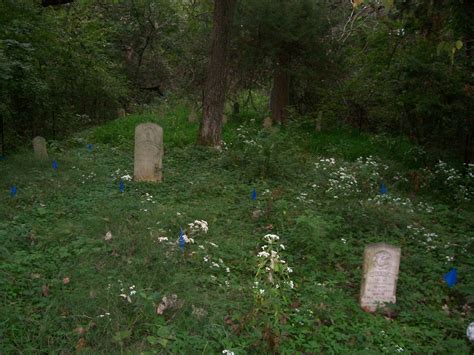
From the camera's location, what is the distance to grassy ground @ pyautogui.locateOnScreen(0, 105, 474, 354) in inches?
157

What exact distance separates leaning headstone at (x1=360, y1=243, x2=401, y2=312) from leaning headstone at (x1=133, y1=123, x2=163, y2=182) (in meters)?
4.56

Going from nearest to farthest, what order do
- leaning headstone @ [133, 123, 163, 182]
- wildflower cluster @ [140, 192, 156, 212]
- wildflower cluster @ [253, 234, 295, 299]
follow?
wildflower cluster @ [253, 234, 295, 299] → wildflower cluster @ [140, 192, 156, 212] → leaning headstone @ [133, 123, 163, 182]

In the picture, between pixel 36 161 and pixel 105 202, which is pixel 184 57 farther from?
pixel 105 202

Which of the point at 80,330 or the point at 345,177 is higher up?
the point at 345,177

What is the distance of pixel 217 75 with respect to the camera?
34.2 ft

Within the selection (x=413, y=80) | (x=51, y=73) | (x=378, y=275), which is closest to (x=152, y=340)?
(x=378, y=275)

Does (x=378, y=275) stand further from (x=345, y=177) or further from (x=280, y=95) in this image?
(x=280, y=95)

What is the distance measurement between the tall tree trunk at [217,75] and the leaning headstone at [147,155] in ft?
7.65

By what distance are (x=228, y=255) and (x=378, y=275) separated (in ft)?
5.43

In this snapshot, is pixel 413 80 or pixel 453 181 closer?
pixel 453 181

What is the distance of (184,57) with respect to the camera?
18281 millimetres

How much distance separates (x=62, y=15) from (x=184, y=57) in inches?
181

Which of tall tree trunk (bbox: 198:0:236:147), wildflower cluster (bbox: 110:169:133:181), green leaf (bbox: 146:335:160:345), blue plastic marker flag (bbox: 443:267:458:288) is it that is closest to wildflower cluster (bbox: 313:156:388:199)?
tall tree trunk (bbox: 198:0:236:147)

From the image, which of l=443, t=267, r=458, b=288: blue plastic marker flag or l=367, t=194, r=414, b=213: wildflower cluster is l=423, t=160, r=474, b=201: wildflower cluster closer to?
l=367, t=194, r=414, b=213: wildflower cluster
